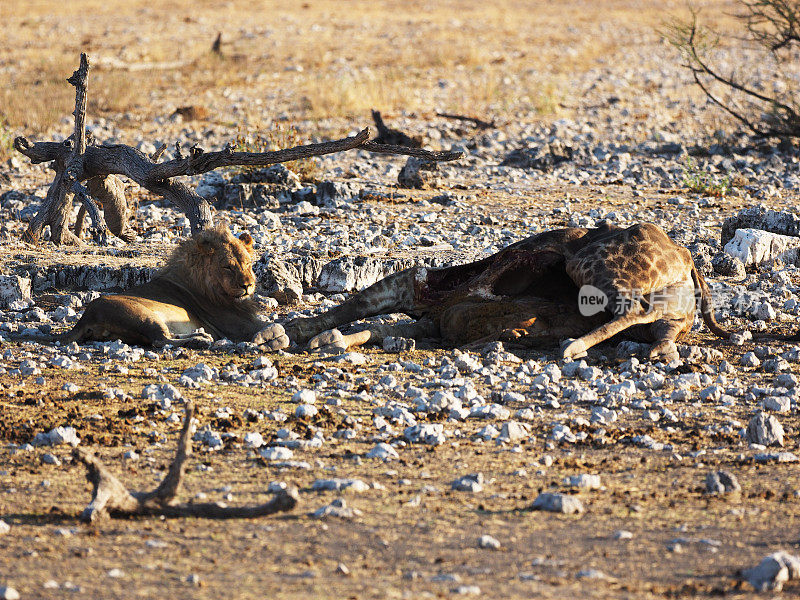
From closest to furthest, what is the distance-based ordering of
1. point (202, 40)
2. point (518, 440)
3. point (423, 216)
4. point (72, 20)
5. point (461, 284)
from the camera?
point (518, 440), point (461, 284), point (423, 216), point (202, 40), point (72, 20)

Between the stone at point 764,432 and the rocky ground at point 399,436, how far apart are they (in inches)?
0.5

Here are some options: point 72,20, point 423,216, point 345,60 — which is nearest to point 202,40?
point 345,60

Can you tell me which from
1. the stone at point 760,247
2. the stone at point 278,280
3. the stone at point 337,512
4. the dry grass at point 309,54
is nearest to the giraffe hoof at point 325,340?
the stone at point 278,280

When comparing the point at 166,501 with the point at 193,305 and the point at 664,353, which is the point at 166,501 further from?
the point at 193,305

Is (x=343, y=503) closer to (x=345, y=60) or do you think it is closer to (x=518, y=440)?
(x=518, y=440)

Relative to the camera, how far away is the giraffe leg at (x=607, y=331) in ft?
25.0

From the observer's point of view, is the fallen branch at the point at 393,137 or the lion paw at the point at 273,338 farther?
the fallen branch at the point at 393,137

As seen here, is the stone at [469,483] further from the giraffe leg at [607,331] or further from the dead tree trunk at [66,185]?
the dead tree trunk at [66,185]

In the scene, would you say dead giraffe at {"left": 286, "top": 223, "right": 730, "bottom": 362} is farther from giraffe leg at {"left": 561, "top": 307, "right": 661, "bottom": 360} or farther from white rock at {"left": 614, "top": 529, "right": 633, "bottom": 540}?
white rock at {"left": 614, "top": 529, "right": 633, "bottom": 540}

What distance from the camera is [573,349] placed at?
7605 millimetres

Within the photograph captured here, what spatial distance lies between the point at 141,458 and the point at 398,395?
1978 mm

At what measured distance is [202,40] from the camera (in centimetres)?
3278

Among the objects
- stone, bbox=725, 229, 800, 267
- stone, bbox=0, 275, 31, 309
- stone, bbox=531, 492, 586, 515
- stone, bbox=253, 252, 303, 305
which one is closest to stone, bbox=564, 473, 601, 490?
stone, bbox=531, 492, 586, 515

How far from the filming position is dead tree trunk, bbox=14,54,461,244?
32.2 feet
